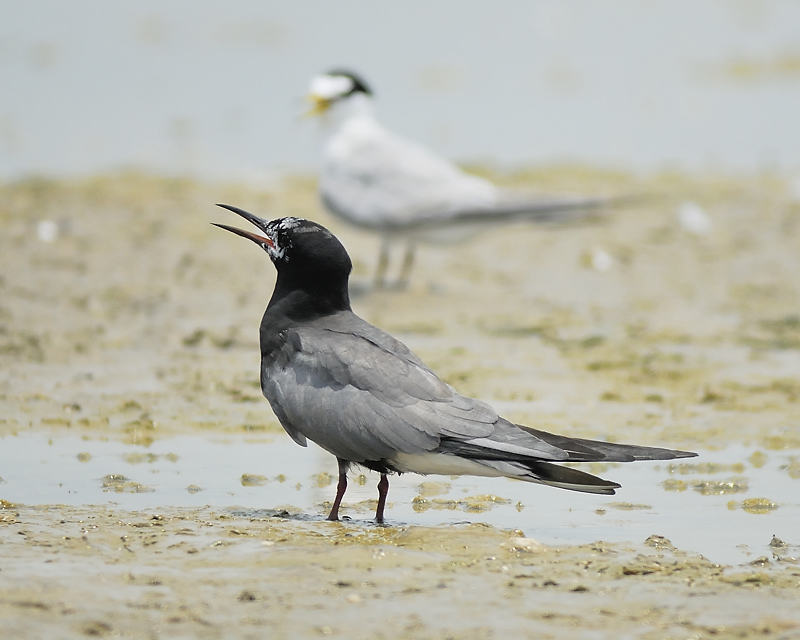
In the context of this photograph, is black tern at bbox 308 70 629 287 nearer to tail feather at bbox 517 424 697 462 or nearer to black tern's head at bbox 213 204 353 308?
black tern's head at bbox 213 204 353 308

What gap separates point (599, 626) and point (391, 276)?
273 inches

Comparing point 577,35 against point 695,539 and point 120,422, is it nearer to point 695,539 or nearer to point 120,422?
point 120,422

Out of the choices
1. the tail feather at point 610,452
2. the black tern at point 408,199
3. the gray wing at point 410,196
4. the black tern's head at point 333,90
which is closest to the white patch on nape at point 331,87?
the black tern's head at point 333,90

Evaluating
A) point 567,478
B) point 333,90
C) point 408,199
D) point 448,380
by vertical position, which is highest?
point 333,90

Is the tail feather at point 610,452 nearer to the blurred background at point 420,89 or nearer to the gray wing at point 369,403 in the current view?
the gray wing at point 369,403

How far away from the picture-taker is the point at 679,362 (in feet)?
26.6

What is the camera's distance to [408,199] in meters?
9.97

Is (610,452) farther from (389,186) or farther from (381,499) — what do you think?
(389,186)

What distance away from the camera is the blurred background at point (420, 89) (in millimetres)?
13867

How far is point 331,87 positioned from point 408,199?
153 cm

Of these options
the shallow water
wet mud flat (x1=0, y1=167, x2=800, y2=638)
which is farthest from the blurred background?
the shallow water

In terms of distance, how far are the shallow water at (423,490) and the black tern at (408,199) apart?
377 cm

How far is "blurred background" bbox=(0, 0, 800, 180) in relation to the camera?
45.5ft

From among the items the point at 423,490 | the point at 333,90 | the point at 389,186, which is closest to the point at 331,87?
the point at 333,90
